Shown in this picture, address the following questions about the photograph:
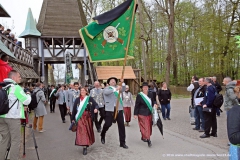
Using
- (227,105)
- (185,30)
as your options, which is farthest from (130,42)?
(185,30)

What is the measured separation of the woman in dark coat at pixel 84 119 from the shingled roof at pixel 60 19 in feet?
76.4

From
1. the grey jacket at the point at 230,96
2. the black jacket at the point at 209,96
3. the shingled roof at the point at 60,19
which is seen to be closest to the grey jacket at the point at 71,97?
the black jacket at the point at 209,96

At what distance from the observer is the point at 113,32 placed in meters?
6.97

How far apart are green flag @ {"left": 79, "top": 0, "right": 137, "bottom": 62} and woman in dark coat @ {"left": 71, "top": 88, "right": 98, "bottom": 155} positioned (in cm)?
128

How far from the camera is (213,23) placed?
25.0 meters

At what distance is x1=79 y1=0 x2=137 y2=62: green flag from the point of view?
688 cm

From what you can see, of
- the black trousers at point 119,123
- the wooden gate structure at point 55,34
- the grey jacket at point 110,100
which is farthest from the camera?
the wooden gate structure at point 55,34

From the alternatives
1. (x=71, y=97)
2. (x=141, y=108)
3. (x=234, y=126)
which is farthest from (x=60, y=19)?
(x=234, y=126)

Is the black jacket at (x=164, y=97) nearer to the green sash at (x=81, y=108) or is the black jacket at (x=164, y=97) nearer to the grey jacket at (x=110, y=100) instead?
the grey jacket at (x=110, y=100)

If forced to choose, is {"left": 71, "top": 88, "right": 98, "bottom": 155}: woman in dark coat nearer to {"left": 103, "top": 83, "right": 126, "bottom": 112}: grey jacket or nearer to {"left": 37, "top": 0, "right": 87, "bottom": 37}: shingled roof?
{"left": 103, "top": 83, "right": 126, "bottom": 112}: grey jacket

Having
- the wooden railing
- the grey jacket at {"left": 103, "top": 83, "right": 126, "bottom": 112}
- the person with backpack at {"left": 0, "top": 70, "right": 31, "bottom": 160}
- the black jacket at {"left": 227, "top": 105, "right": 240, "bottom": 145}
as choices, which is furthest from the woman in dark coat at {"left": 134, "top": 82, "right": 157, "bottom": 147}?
the wooden railing

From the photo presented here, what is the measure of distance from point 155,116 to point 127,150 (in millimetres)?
1299

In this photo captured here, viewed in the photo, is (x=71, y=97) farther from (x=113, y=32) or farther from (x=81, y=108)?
(x=113, y=32)

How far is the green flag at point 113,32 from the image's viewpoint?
6879 mm
